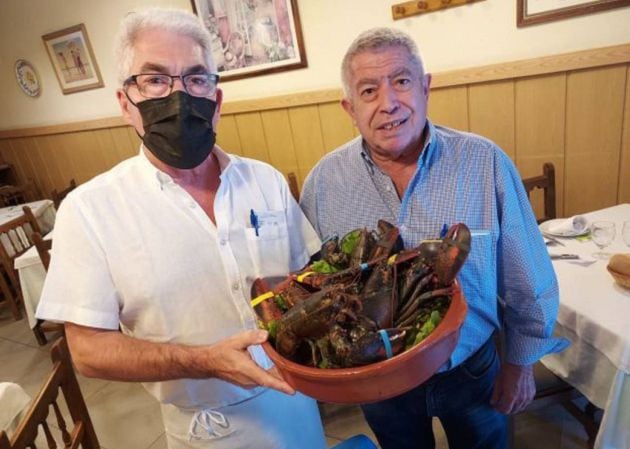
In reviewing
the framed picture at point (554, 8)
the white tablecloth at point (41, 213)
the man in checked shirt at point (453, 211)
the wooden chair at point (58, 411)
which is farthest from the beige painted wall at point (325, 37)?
the wooden chair at point (58, 411)

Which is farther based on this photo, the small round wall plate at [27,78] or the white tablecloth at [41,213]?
the small round wall plate at [27,78]

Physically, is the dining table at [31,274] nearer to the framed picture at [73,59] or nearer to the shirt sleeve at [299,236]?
the framed picture at [73,59]

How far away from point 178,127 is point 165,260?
0.99ft

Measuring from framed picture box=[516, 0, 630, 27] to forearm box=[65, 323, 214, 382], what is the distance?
7.35 ft

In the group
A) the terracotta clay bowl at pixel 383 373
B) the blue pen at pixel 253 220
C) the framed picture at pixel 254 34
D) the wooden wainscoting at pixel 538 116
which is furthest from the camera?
the framed picture at pixel 254 34

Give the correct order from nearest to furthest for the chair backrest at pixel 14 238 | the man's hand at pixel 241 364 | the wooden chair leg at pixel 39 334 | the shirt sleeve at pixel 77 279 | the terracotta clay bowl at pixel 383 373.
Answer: the terracotta clay bowl at pixel 383 373 → the man's hand at pixel 241 364 → the shirt sleeve at pixel 77 279 → the wooden chair leg at pixel 39 334 → the chair backrest at pixel 14 238

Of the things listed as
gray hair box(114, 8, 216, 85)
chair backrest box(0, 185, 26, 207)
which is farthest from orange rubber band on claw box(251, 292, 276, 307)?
chair backrest box(0, 185, 26, 207)

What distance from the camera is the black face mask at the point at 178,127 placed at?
0.92 meters

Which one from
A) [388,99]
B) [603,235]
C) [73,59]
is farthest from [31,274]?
[603,235]

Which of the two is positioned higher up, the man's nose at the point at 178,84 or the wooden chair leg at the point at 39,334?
the man's nose at the point at 178,84

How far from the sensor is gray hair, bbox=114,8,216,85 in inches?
34.6

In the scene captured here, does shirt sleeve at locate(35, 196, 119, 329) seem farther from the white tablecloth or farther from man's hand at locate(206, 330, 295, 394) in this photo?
the white tablecloth

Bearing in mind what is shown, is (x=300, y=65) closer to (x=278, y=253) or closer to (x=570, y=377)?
(x=278, y=253)

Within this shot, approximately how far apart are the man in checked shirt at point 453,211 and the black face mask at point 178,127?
0.40 m
